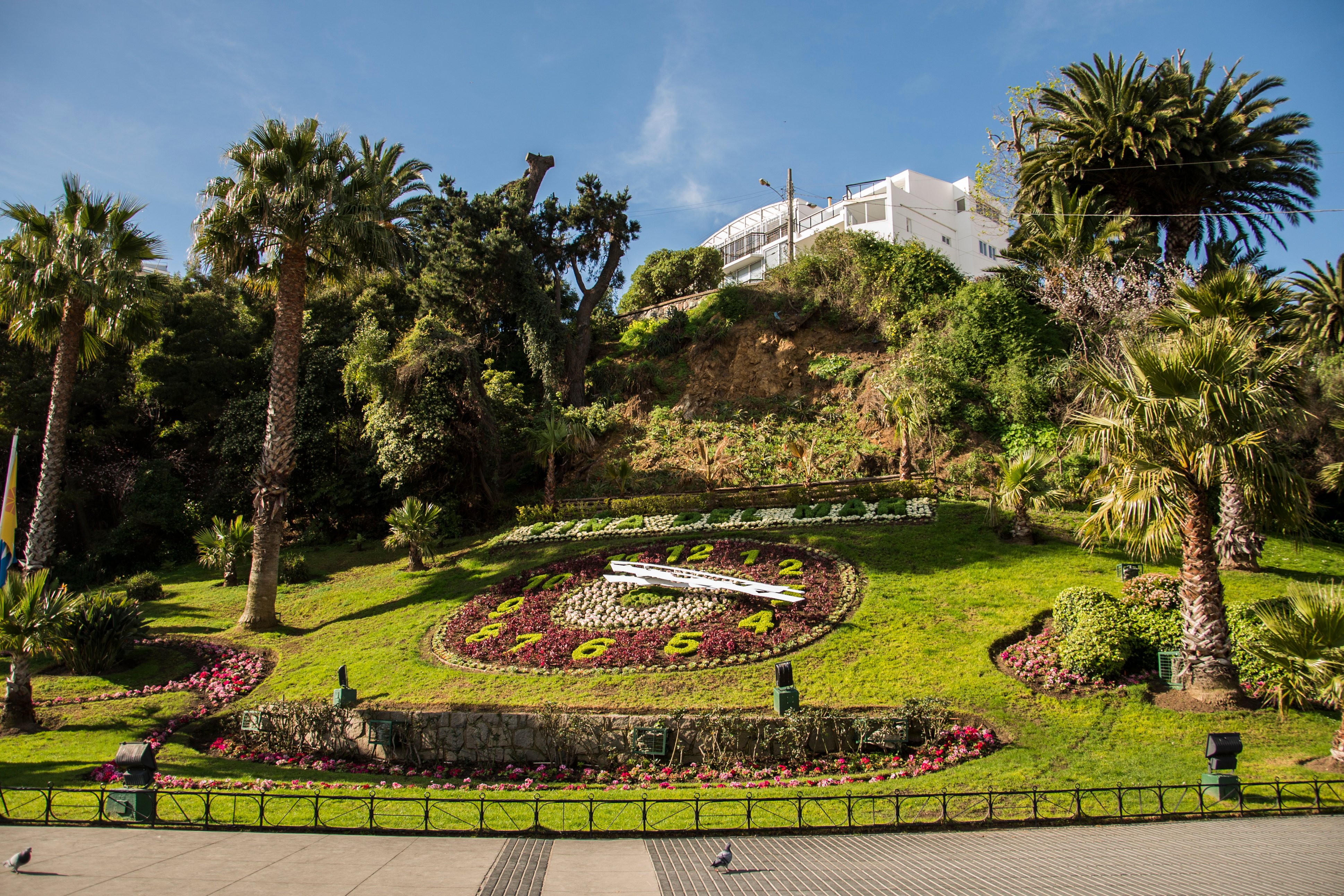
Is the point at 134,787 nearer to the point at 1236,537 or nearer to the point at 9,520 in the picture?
the point at 9,520

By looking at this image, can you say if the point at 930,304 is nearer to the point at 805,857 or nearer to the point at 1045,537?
the point at 1045,537

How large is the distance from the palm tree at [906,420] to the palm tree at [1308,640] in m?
13.2

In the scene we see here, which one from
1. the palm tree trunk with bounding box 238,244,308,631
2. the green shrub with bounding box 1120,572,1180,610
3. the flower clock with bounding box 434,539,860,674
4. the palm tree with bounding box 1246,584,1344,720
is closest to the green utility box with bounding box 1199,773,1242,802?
the palm tree with bounding box 1246,584,1344,720

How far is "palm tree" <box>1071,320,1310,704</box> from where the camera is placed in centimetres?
1108

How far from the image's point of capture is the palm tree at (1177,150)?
26.4m

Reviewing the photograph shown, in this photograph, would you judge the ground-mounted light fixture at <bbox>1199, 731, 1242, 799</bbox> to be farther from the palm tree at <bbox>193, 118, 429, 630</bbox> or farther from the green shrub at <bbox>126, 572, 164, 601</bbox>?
the green shrub at <bbox>126, 572, 164, 601</bbox>

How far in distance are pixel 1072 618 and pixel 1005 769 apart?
4.45 meters

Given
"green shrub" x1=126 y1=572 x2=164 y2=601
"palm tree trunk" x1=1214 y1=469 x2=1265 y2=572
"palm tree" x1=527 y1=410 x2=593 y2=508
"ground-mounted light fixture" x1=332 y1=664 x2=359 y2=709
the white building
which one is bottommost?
"ground-mounted light fixture" x1=332 y1=664 x2=359 y2=709

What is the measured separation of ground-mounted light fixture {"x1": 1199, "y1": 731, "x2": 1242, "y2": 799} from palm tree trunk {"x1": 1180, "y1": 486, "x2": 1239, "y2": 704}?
274 cm

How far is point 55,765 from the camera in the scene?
36.4 ft

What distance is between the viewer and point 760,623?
15.5m

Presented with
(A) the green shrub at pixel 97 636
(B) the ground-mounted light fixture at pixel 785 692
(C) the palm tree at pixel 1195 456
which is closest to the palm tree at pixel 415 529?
(A) the green shrub at pixel 97 636

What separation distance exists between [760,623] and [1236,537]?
10696mm

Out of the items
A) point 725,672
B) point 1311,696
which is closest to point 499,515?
point 725,672
